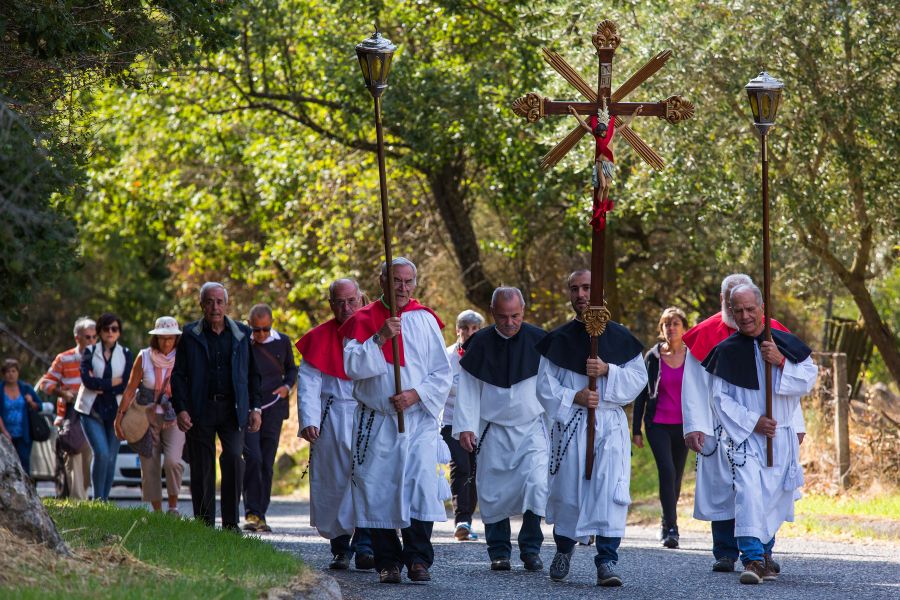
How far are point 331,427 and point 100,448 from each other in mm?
4539

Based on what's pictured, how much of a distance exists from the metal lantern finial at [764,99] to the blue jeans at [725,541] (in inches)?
113

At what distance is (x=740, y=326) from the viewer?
35.8ft

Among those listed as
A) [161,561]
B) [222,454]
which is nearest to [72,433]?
[222,454]

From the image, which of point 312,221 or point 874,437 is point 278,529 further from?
point 312,221

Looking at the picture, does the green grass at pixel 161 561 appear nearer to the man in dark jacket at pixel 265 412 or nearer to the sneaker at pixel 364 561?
the sneaker at pixel 364 561

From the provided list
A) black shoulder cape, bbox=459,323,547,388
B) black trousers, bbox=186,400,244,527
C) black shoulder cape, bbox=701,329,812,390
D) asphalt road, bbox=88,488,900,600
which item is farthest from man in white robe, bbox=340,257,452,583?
black shoulder cape, bbox=701,329,812,390

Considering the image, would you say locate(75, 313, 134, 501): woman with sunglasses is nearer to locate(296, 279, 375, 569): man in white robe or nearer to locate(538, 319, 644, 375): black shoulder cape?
locate(296, 279, 375, 569): man in white robe

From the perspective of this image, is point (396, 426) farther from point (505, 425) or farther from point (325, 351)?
point (325, 351)

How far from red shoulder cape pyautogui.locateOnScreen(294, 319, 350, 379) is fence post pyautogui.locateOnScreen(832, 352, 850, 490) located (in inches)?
291

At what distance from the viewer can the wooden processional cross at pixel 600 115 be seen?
411 inches

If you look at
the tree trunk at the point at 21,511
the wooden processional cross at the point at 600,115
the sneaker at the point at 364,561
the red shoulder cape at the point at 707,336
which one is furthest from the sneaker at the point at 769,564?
the tree trunk at the point at 21,511

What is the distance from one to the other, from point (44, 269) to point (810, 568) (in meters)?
6.00

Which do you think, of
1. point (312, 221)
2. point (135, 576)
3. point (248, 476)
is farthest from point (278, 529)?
point (312, 221)

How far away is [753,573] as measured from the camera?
400 inches
